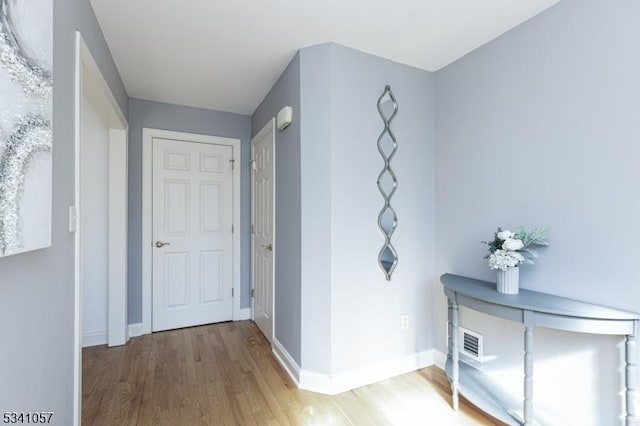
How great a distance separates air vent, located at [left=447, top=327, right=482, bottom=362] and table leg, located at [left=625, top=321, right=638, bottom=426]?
0.75m

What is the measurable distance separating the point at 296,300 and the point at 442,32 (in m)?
2.08

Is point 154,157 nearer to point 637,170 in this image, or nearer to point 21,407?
point 21,407

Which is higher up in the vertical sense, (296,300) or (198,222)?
(198,222)

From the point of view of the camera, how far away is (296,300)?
2.13 meters

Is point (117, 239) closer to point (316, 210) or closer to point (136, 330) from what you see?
point (136, 330)

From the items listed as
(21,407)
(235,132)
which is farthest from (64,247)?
(235,132)

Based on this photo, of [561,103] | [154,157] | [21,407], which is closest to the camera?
[21,407]

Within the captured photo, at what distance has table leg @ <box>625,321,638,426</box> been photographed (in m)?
1.25

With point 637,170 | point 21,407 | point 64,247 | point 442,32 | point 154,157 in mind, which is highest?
point 442,32

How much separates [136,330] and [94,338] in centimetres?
33

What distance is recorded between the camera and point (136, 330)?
290cm

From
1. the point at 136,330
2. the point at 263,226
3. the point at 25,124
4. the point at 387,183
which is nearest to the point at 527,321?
the point at 387,183

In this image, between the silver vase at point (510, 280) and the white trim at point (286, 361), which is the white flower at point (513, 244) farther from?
the white trim at point (286, 361)

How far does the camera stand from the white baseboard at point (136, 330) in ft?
9.44
